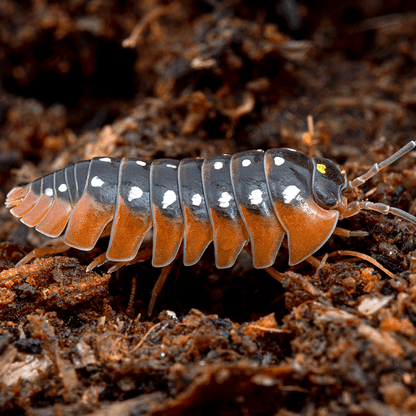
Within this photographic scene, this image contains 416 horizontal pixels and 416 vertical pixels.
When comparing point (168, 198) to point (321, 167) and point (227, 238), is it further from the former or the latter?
point (321, 167)

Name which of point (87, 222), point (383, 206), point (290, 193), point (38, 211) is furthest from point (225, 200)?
point (38, 211)

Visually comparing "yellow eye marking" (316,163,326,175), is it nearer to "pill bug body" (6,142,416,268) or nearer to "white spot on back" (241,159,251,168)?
"pill bug body" (6,142,416,268)

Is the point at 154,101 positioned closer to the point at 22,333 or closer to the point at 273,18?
the point at 273,18

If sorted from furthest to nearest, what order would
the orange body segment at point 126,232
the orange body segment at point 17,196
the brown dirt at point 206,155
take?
1. the orange body segment at point 17,196
2. the orange body segment at point 126,232
3. the brown dirt at point 206,155

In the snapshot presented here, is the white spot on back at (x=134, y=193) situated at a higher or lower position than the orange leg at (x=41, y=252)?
higher

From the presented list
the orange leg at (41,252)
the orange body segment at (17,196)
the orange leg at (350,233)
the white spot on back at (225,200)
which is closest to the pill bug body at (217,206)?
the white spot on back at (225,200)

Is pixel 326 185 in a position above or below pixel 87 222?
above

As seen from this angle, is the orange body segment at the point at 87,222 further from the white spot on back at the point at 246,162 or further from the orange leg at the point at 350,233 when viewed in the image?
the orange leg at the point at 350,233

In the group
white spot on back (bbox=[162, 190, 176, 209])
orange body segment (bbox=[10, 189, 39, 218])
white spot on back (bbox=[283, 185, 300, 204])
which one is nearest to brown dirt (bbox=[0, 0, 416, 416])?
orange body segment (bbox=[10, 189, 39, 218])
